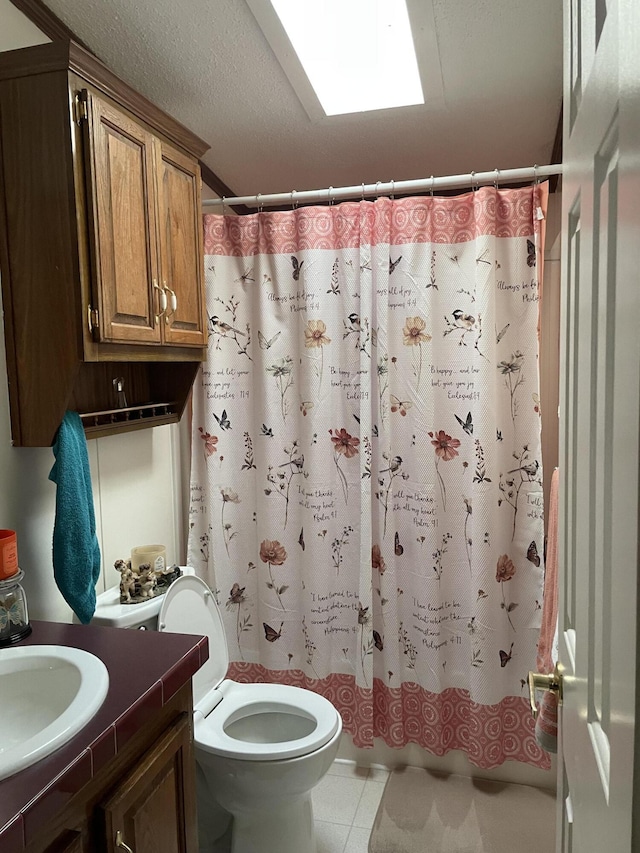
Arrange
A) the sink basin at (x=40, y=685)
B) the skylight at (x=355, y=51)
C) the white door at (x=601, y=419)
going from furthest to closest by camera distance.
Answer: the skylight at (x=355, y=51)
the sink basin at (x=40, y=685)
the white door at (x=601, y=419)

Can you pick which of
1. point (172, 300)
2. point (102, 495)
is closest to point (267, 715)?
point (102, 495)

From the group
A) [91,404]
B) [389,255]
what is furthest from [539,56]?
[91,404]

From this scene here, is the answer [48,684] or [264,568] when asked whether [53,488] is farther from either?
[264,568]

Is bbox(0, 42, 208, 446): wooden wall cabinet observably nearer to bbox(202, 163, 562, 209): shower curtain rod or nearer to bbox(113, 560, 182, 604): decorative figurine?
bbox(113, 560, 182, 604): decorative figurine

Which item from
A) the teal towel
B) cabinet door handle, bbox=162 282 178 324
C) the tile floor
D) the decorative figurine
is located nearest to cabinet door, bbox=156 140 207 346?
cabinet door handle, bbox=162 282 178 324

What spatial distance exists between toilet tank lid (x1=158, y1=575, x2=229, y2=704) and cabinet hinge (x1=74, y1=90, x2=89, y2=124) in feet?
4.23

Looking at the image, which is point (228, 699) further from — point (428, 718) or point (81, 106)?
point (81, 106)

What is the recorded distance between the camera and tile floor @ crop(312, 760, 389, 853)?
2029mm

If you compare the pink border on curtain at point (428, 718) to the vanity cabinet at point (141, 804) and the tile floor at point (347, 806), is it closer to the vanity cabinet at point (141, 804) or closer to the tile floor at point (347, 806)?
the tile floor at point (347, 806)

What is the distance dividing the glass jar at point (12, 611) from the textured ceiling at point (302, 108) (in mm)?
1454

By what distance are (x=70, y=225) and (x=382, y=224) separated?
43.7 inches

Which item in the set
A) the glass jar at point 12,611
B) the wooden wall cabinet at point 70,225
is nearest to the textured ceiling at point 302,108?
the wooden wall cabinet at point 70,225

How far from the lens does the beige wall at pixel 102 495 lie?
158cm

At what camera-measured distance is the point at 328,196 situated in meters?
2.24
